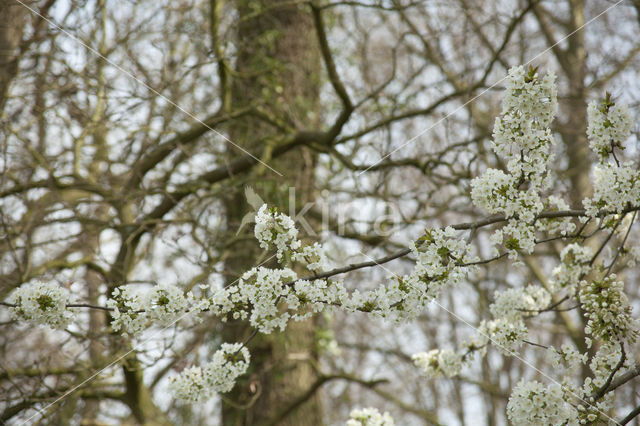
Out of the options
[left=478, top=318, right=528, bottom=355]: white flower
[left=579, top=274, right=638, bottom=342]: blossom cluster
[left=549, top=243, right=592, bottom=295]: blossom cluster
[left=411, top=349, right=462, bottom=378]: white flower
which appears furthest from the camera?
[left=411, top=349, right=462, bottom=378]: white flower

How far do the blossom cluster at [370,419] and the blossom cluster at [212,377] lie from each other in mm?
1090

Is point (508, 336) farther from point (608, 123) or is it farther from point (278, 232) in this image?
point (278, 232)

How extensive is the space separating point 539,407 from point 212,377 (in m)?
1.50

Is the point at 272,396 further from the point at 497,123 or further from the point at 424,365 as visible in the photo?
the point at 497,123

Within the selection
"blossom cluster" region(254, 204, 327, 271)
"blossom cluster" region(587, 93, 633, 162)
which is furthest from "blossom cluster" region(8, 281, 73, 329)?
"blossom cluster" region(587, 93, 633, 162)

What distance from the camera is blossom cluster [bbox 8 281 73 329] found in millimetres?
2670

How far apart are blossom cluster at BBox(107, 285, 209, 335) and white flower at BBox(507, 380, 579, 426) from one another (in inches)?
57.1

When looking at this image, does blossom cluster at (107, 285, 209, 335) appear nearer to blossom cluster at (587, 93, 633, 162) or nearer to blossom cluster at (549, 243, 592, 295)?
blossom cluster at (587, 93, 633, 162)

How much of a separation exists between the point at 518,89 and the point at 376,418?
7.08 feet

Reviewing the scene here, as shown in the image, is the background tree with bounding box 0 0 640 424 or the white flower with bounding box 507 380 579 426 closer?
the white flower with bounding box 507 380 579 426

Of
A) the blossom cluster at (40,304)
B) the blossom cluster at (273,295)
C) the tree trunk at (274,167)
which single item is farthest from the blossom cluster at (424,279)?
the tree trunk at (274,167)

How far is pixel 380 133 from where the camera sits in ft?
18.7

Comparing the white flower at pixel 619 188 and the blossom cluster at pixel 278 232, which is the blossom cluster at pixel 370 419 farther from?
the white flower at pixel 619 188

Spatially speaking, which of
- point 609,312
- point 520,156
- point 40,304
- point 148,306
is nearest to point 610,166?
point 520,156
